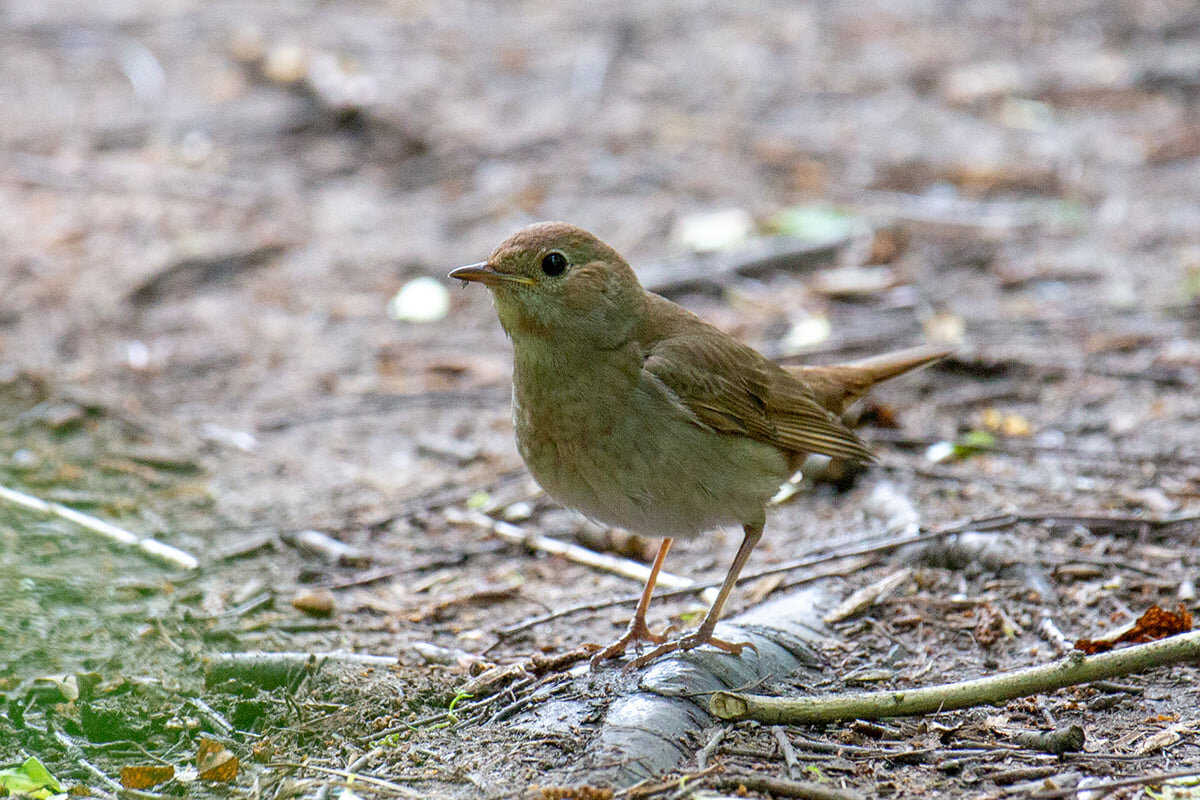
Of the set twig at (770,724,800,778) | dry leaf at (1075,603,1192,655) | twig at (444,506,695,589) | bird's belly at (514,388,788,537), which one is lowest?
twig at (444,506,695,589)

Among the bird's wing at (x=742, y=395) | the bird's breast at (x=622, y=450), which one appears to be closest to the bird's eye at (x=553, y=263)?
the bird's breast at (x=622, y=450)

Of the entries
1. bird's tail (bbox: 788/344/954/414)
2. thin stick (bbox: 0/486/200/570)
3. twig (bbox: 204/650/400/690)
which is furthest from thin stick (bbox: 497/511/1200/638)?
thin stick (bbox: 0/486/200/570)

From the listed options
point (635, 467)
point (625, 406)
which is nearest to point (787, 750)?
point (635, 467)

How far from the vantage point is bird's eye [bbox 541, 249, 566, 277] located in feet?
15.3

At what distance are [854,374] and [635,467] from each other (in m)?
1.66

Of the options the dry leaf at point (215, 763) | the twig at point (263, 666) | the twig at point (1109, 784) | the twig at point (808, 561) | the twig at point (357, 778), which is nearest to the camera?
the twig at point (1109, 784)

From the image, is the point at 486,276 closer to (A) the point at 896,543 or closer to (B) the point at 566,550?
(B) the point at 566,550

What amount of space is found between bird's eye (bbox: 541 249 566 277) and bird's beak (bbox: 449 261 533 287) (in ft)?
0.28

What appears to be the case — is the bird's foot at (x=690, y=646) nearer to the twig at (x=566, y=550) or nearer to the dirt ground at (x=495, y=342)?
the dirt ground at (x=495, y=342)

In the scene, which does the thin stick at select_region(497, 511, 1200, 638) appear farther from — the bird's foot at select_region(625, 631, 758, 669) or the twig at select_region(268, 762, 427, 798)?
the twig at select_region(268, 762, 427, 798)

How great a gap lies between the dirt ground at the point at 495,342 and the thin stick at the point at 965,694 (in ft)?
0.27

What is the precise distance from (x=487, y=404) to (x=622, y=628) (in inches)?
97.3

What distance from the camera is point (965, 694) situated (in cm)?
372

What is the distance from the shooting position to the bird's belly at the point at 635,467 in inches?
175
